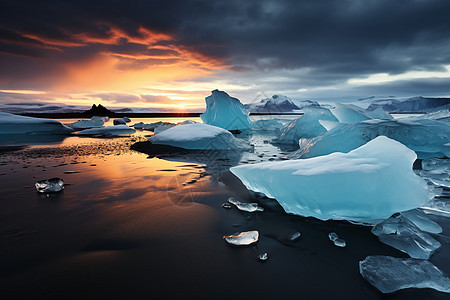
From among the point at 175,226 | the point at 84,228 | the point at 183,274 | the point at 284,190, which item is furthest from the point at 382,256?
the point at 84,228

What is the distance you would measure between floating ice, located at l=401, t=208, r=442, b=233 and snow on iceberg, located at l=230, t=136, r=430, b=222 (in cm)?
36

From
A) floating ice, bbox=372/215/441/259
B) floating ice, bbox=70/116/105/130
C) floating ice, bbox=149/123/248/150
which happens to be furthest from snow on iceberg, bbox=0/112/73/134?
floating ice, bbox=372/215/441/259

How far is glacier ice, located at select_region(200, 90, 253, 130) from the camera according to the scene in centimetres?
1639

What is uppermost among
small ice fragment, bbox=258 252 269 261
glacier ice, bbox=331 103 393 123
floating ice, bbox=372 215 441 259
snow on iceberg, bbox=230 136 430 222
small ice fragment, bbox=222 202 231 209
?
glacier ice, bbox=331 103 393 123

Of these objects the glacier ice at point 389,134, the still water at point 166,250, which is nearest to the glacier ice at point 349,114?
the glacier ice at point 389,134

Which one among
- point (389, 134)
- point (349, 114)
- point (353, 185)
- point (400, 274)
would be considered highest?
point (349, 114)

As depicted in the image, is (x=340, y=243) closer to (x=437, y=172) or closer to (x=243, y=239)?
(x=243, y=239)

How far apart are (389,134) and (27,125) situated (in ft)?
57.6

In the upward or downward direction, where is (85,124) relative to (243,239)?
upward

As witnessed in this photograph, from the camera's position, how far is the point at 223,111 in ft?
54.5

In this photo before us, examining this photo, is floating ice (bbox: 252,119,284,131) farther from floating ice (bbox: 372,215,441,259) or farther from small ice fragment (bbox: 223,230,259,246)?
small ice fragment (bbox: 223,230,259,246)

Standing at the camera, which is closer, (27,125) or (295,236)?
(295,236)

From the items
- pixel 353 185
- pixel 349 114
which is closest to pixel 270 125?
pixel 349 114

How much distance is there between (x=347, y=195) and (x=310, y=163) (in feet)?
1.80
